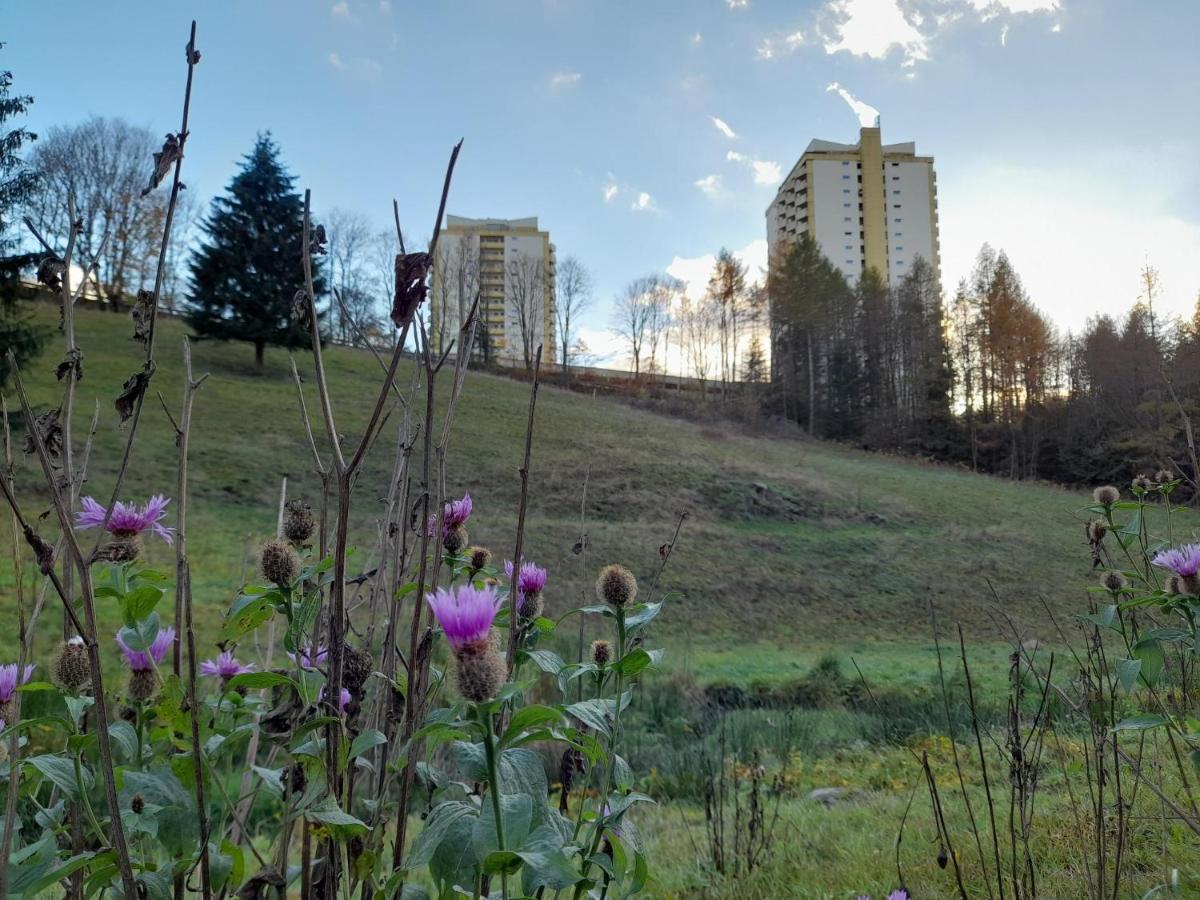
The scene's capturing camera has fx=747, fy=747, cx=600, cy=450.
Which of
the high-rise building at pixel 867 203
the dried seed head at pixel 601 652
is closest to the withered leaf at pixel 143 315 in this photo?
the dried seed head at pixel 601 652

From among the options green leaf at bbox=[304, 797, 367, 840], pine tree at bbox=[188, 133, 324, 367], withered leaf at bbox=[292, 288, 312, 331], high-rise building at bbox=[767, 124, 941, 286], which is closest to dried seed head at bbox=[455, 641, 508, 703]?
green leaf at bbox=[304, 797, 367, 840]

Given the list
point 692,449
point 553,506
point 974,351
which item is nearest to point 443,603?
point 553,506

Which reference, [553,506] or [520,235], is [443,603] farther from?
[520,235]

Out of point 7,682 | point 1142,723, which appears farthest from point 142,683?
point 1142,723

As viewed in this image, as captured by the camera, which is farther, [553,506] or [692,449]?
[692,449]

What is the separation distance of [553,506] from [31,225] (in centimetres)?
1360

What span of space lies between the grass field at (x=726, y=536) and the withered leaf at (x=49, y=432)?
88 centimetres

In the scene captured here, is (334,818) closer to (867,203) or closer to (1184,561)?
(1184,561)

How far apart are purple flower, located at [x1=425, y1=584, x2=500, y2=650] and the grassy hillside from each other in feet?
17.9

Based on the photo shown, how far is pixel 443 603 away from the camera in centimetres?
70

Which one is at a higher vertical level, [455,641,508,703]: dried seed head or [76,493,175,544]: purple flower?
[76,493,175,544]: purple flower

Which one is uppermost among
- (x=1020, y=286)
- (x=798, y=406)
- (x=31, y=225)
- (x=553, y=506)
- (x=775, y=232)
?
(x=775, y=232)

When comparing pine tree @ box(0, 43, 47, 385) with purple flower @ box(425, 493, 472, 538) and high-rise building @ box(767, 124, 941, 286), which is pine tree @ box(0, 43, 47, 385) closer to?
purple flower @ box(425, 493, 472, 538)

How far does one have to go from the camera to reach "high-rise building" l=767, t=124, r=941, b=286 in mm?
43594
